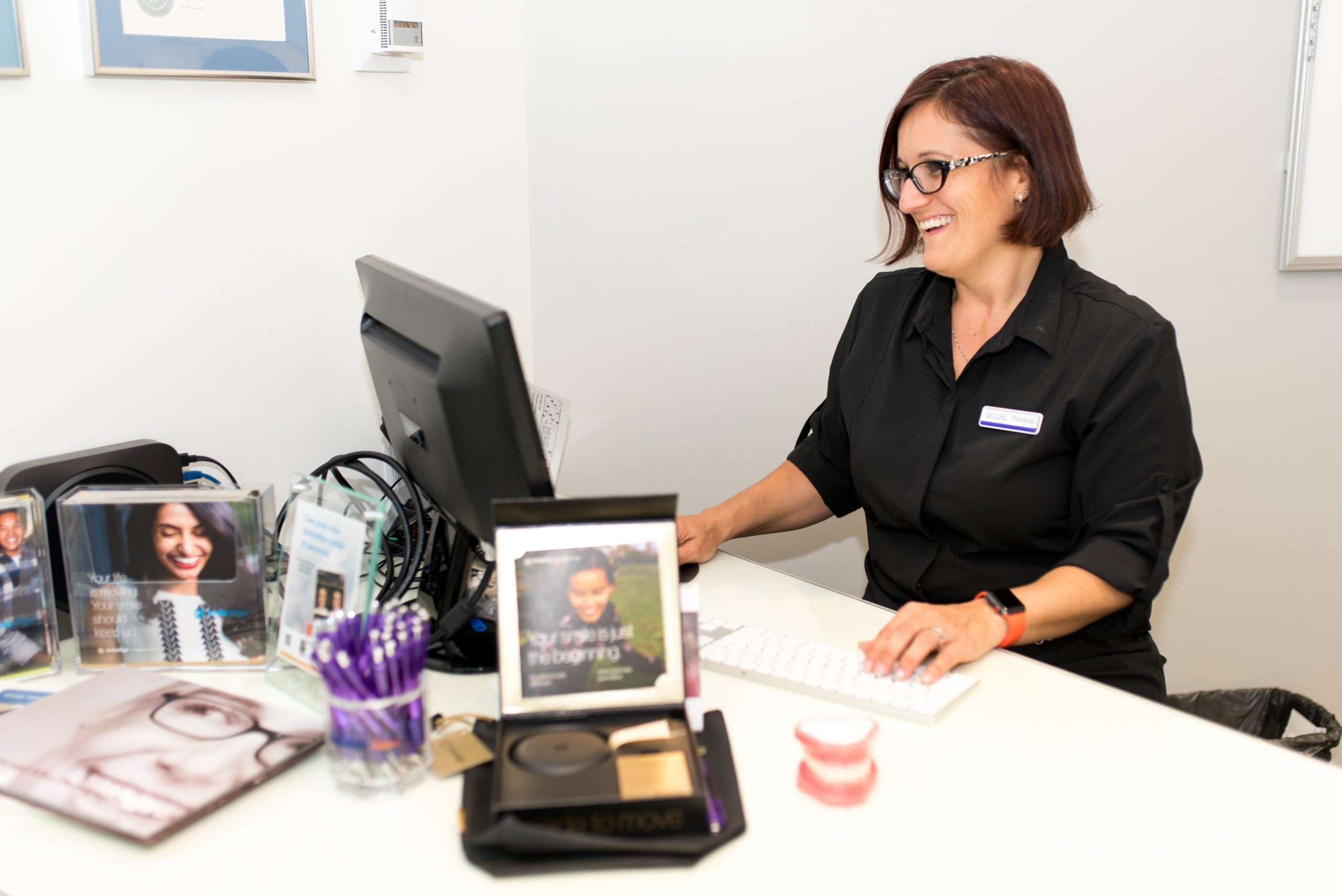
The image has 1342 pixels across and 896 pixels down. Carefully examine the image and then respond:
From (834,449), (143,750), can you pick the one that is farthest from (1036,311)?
(143,750)

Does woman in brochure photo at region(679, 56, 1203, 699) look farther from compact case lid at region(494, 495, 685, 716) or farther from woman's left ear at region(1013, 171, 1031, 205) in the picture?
compact case lid at region(494, 495, 685, 716)

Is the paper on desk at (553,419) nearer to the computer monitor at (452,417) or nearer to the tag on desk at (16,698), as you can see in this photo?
the computer monitor at (452,417)

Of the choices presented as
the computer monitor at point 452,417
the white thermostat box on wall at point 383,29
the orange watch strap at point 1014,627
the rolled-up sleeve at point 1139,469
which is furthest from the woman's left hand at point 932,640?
the white thermostat box on wall at point 383,29

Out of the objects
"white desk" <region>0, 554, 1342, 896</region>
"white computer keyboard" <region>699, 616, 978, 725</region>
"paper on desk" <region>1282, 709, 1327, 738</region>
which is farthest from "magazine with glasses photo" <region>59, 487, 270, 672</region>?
"paper on desk" <region>1282, 709, 1327, 738</region>

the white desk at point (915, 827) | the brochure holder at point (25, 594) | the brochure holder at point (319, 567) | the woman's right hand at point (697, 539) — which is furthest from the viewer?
the woman's right hand at point (697, 539)

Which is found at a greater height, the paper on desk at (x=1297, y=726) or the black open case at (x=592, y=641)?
the black open case at (x=592, y=641)

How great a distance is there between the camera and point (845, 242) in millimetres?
2205

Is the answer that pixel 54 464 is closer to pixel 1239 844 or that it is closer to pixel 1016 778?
pixel 1016 778

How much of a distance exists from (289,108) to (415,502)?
0.76 meters

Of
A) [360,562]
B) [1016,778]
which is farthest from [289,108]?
[1016,778]

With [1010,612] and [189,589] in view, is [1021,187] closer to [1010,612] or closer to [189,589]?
[1010,612]

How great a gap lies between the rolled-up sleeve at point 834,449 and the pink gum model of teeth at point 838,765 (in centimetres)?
87

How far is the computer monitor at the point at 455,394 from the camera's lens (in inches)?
42.4

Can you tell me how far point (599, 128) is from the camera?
2.25 metres
